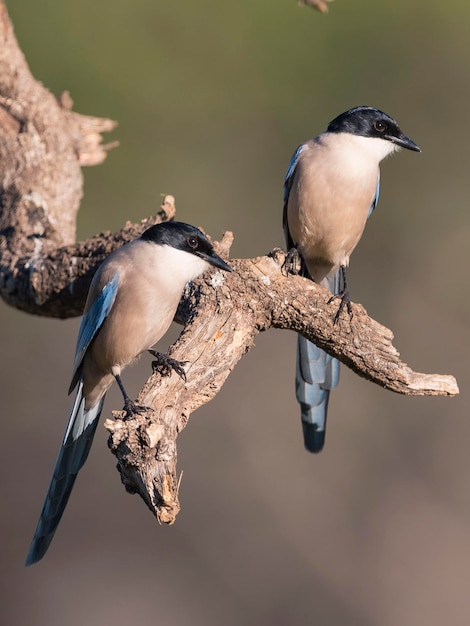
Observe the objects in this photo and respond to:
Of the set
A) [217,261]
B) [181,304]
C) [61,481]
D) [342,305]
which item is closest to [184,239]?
[217,261]

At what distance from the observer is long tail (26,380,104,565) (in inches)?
175

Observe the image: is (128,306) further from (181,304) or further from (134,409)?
(134,409)

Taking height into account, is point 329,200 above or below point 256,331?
above

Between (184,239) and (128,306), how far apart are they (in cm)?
40

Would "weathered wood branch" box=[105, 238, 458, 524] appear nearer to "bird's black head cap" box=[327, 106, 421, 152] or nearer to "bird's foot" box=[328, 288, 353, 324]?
"bird's foot" box=[328, 288, 353, 324]

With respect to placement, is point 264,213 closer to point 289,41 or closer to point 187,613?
point 289,41

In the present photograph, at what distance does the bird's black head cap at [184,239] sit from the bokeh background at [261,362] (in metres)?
3.57

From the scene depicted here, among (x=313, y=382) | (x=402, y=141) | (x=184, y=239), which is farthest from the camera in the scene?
(x=313, y=382)

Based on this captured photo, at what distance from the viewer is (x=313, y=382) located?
494cm

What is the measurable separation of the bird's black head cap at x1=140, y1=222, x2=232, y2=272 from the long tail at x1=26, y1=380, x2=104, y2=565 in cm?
85

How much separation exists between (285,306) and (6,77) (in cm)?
258

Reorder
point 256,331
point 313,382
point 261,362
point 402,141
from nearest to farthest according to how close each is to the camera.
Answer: point 256,331
point 402,141
point 313,382
point 261,362

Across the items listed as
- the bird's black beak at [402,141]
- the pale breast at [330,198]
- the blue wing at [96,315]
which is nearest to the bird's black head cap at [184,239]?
the blue wing at [96,315]

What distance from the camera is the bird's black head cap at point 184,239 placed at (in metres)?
4.16
